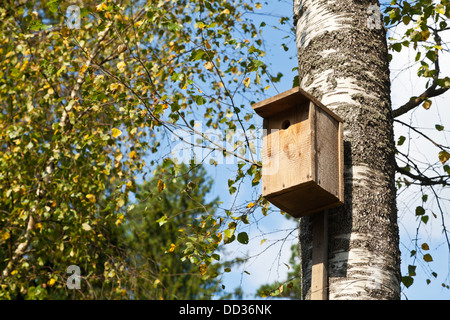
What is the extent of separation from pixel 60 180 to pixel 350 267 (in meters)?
3.95

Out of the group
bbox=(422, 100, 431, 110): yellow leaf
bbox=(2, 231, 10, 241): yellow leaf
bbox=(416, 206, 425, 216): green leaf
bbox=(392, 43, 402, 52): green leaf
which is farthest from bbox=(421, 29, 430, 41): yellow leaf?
bbox=(2, 231, 10, 241): yellow leaf

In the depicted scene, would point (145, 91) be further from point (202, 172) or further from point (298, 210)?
point (202, 172)

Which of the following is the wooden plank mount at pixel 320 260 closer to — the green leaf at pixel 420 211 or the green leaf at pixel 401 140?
the green leaf at pixel 420 211

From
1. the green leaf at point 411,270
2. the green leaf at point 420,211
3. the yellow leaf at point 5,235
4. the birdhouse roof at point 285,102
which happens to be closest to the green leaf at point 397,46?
the green leaf at point 420,211

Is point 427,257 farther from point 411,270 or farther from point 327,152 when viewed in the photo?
point 327,152

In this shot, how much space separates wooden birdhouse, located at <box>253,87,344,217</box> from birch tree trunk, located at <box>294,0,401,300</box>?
2.2 inches

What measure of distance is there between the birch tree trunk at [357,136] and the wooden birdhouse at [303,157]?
0.06m

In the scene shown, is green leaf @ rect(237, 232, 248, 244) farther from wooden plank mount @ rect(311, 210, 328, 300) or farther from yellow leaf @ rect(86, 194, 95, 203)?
yellow leaf @ rect(86, 194, 95, 203)

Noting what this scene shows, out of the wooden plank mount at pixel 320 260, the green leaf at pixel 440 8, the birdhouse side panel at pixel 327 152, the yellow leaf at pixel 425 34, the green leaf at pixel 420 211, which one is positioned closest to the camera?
the wooden plank mount at pixel 320 260

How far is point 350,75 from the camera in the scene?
102 inches

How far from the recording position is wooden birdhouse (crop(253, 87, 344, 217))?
242 centimetres

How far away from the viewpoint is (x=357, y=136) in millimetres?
2504

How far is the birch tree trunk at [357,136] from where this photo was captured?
7.42 ft
